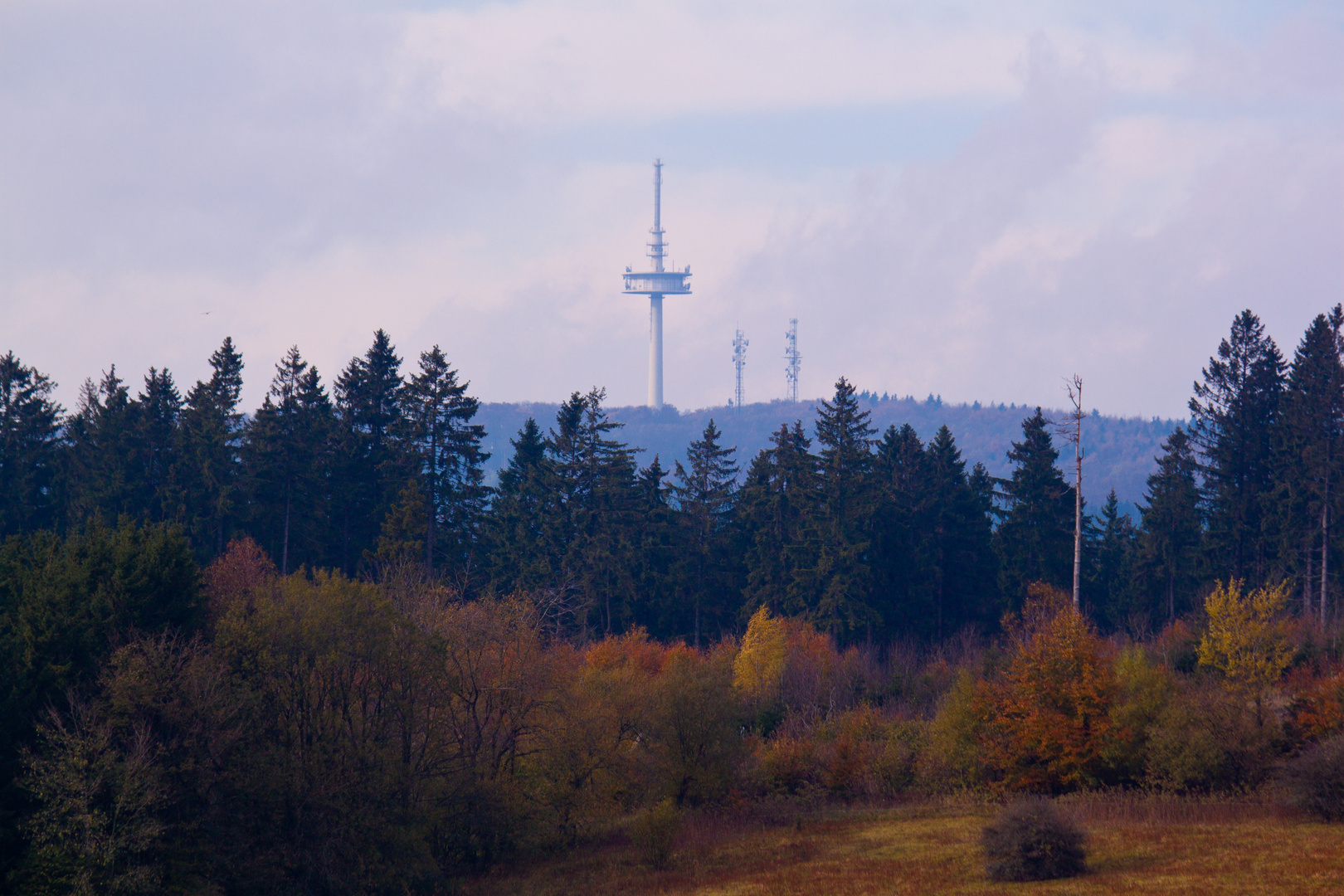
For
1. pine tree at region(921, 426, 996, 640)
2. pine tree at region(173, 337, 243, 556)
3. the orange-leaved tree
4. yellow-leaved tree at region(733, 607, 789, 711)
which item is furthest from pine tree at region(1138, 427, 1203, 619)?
pine tree at region(173, 337, 243, 556)

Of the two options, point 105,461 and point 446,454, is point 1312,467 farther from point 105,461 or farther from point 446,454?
point 105,461

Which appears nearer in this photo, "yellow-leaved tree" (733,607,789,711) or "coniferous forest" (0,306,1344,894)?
"coniferous forest" (0,306,1344,894)

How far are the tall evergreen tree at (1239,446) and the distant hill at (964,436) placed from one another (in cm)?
9166

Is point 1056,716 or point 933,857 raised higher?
point 1056,716

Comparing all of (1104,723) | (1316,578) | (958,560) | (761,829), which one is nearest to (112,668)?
(761,829)

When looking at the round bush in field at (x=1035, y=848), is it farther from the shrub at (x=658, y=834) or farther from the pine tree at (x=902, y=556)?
the pine tree at (x=902, y=556)

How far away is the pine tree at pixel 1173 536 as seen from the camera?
217 feet

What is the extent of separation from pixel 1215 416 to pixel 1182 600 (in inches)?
458

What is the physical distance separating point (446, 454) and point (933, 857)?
128ft

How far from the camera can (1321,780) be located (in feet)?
105

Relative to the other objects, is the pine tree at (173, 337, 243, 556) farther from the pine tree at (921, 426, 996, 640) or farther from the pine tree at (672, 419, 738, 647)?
the pine tree at (921, 426, 996, 640)

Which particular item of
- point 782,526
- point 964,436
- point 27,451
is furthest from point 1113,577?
point 964,436

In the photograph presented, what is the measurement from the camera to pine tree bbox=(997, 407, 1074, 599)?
6544cm

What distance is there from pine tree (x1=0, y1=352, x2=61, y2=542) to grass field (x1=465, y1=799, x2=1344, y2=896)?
1522 inches
